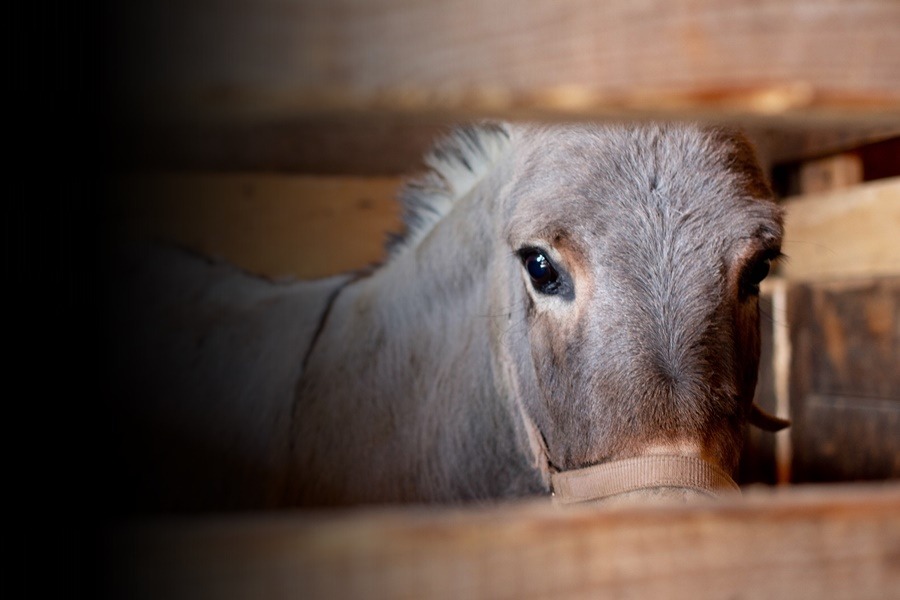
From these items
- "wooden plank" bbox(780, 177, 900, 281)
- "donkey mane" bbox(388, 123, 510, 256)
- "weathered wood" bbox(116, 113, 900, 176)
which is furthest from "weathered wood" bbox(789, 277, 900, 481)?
"donkey mane" bbox(388, 123, 510, 256)

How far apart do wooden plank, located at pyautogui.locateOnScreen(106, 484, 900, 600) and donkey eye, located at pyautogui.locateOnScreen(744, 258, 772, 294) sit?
826 millimetres

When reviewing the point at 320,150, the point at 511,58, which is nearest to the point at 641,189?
the point at 511,58

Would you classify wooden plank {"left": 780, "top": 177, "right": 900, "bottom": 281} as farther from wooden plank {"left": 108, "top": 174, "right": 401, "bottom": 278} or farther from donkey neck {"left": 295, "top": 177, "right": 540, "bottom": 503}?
wooden plank {"left": 108, "top": 174, "right": 401, "bottom": 278}

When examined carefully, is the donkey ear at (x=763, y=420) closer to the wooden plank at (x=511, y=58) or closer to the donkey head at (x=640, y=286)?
the donkey head at (x=640, y=286)

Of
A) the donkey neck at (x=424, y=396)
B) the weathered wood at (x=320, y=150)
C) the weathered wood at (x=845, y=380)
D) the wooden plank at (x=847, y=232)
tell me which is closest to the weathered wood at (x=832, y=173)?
the weathered wood at (x=320, y=150)

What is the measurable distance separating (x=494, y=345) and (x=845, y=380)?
165cm

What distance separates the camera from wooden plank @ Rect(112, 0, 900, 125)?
0.53m

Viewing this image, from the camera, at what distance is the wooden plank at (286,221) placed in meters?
3.09

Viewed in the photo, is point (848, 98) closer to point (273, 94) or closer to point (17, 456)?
point (273, 94)

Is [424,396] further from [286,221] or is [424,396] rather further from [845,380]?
[845,380]

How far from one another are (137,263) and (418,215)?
1.23 metres

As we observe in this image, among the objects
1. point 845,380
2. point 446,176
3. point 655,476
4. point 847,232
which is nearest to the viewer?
point 655,476

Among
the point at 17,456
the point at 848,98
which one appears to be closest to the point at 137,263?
the point at 17,456

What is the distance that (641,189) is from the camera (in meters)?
1.34
